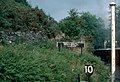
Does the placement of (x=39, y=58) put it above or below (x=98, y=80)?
above

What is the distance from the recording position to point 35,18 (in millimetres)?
26781

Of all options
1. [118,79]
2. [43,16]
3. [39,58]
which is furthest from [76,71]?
[43,16]

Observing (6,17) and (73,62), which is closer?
(73,62)

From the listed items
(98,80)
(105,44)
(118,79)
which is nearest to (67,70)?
(98,80)

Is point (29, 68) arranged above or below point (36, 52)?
below

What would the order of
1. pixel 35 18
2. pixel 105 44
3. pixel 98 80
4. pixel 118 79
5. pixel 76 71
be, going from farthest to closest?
pixel 105 44 < pixel 35 18 < pixel 118 79 < pixel 98 80 < pixel 76 71

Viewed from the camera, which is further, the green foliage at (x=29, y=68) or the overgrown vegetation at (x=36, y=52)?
the overgrown vegetation at (x=36, y=52)

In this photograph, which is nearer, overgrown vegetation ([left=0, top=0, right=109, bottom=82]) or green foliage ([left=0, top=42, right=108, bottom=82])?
green foliage ([left=0, top=42, right=108, bottom=82])

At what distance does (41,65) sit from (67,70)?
96.3 inches

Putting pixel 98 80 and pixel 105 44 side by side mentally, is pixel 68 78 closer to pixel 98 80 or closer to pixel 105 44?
pixel 98 80

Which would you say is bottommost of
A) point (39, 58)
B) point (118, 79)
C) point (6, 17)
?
point (118, 79)

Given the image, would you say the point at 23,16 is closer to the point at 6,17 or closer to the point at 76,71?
the point at 6,17

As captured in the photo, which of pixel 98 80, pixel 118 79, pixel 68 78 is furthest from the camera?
pixel 118 79

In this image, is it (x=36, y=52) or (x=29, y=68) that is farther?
(x=36, y=52)
